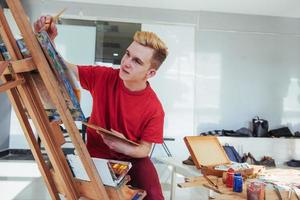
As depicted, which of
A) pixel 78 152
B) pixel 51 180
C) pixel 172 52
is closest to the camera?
pixel 78 152

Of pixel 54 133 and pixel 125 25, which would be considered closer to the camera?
pixel 54 133

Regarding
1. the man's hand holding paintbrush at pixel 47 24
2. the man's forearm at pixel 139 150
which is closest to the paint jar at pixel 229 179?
the man's forearm at pixel 139 150

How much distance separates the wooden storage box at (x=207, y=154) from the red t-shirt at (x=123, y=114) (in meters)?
0.77

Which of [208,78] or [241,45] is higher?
[241,45]

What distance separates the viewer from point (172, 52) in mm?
5227

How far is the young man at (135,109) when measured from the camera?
1.37 metres

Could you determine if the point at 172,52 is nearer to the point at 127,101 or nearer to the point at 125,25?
the point at 125,25

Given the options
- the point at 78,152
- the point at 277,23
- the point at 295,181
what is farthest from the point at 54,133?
the point at 277,23

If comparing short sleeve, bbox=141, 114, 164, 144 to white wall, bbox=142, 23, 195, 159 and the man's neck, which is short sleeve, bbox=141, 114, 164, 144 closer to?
the man's neck

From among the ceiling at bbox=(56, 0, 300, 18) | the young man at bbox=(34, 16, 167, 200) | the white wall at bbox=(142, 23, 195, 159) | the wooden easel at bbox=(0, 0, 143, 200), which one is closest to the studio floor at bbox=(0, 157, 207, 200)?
the white wall at bbox=(142, 23, 195, 159)

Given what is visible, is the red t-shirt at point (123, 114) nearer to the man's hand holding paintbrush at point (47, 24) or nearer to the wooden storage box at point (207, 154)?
the man's hand holding paintbrush at point (47, 24)

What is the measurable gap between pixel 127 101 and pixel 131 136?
165 mm

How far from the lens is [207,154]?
7.36 feet

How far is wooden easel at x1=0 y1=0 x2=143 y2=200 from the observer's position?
3.30 ft
